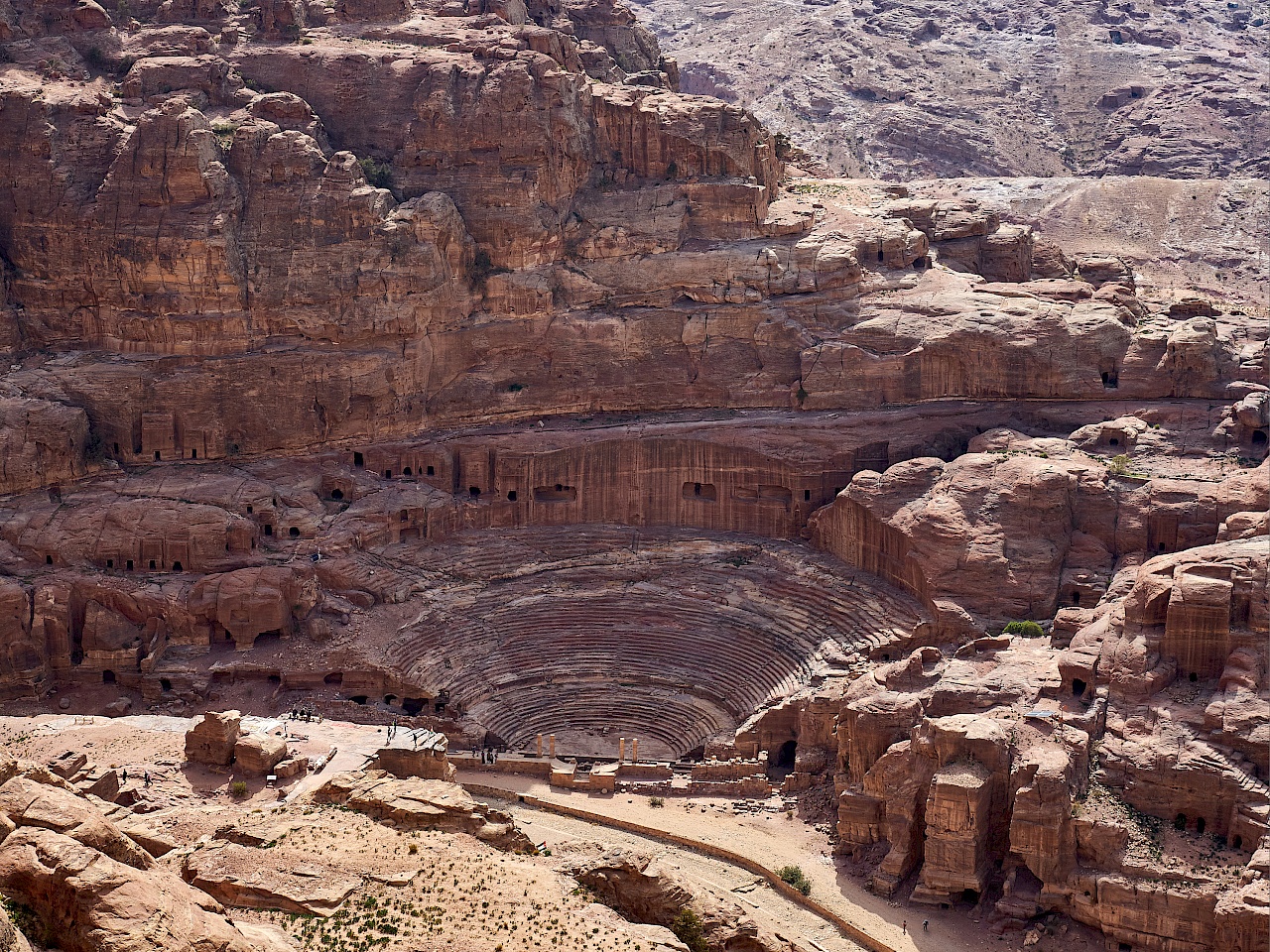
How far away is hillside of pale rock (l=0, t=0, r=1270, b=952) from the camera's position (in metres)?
46.5

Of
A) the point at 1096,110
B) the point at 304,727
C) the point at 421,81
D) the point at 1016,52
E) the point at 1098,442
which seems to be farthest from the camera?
the point at 1016,52

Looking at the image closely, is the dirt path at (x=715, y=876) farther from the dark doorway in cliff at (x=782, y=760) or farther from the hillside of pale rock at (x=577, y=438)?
the dark doorway in cliff at (x=782, y=760)

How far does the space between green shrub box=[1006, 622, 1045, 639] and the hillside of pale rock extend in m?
0.46

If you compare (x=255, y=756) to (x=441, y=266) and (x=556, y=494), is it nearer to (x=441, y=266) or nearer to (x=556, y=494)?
(x=556, y=494)

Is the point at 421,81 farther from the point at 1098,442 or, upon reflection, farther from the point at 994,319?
the point at 1098,442

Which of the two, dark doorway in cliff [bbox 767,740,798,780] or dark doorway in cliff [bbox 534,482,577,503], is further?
dark doorway in cliff [bbox 534,482,577,503]

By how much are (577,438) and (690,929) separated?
27.0 m

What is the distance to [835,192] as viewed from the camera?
6775 centimetres

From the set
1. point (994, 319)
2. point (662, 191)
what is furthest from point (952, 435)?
point (662, 191)

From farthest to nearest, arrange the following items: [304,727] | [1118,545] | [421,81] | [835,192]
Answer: [835,192]
[421,81]
[1118,545]
[304,727]

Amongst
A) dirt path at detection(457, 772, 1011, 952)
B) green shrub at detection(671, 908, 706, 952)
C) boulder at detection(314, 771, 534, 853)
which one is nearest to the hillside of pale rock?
dirt path at detection(457, 772, 1011, 952)

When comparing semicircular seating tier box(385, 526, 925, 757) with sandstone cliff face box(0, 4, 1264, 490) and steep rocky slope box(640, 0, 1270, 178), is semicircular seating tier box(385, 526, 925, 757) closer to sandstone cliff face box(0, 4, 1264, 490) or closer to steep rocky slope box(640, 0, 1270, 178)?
sandstone cliff face box(0, 4, 1264, 490)

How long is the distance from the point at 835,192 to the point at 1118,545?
881 inches

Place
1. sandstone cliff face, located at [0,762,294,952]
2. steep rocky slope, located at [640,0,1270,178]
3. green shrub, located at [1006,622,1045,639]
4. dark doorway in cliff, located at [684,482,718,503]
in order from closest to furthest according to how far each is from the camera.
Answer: sandstone cliff face, located at [0,762,294,952]
green shrub, located at [1006,622,1045,639]
dark doorway in cliff, located at [684,482,718,503]
steep rocky slope, located at [640,0,1270,178]
